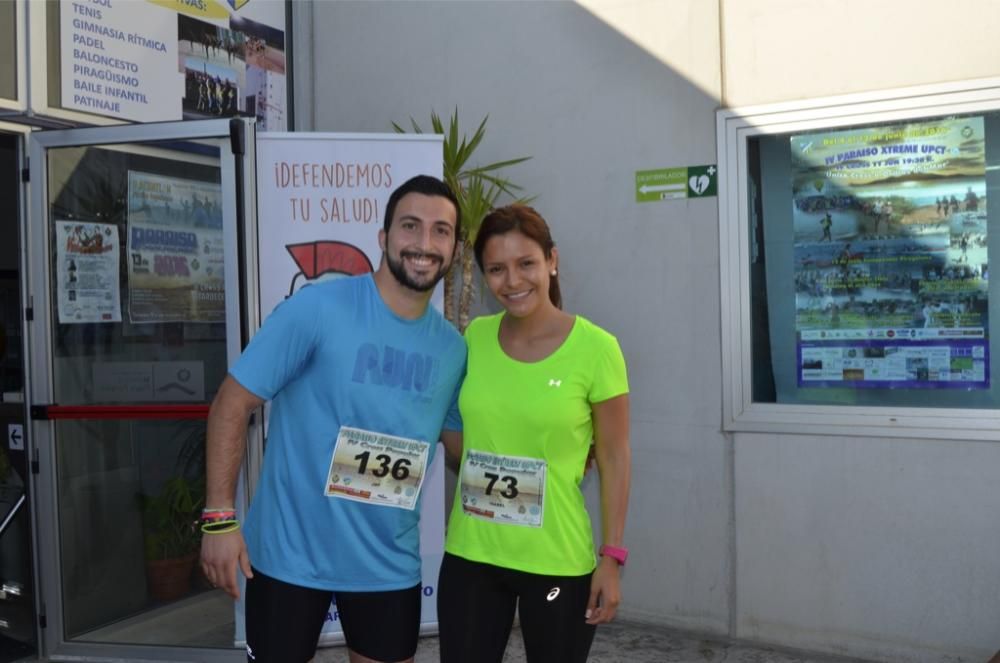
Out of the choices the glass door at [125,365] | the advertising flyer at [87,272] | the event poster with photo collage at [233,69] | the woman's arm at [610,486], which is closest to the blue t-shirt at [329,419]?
the woman's arm at [610,486]

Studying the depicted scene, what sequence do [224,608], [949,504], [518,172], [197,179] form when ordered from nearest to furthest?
[949,504] < [197,179] < [224,608] < [518,172]

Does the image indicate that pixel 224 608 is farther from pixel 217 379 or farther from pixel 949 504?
pixel 949 504

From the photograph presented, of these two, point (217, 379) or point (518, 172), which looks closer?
point (217, 379)

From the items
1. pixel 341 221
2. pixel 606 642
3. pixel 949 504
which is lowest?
pixel 606 642

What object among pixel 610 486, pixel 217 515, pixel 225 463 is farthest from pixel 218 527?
pixel 610 486

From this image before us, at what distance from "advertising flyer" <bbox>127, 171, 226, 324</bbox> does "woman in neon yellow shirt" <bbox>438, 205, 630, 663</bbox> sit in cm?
235

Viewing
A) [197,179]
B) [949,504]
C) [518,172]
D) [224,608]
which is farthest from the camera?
[518,172]

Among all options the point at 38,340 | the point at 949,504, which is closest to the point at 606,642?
the point at 949,504

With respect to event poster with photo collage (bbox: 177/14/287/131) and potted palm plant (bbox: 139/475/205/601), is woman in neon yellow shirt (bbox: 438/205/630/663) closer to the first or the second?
potted palm plant (bbox: 139/475/205/601)

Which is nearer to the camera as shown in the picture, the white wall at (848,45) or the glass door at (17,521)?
the white wall at (848,45)

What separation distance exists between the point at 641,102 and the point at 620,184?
391 millimetres

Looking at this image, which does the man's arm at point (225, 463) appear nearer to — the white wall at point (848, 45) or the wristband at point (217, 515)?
the wristband at point (217, 515)

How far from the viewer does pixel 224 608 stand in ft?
15.0

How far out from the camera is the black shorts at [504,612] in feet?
7.39
